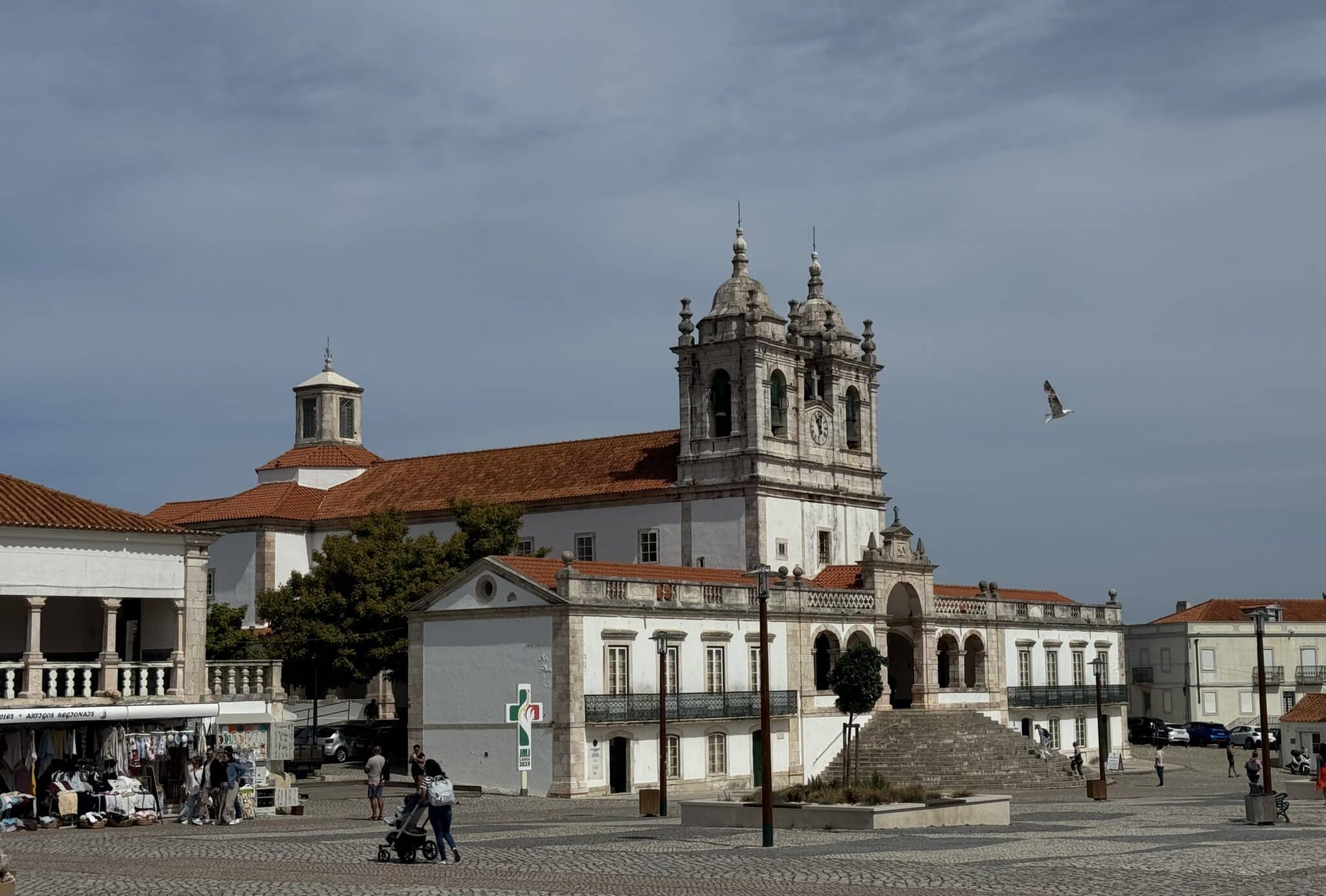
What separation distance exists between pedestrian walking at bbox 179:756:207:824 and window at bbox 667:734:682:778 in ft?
58.3

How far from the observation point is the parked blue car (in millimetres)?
80812

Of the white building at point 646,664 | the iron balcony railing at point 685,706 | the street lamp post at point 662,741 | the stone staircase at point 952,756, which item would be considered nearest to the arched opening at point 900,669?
the white building at point 646,664

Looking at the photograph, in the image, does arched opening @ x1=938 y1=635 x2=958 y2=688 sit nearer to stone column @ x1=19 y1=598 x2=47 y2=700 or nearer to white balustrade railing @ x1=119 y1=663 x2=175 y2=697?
white balustrade railing @ x1=119 y1=663 x2=175 y2=697

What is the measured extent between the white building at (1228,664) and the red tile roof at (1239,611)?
0.08 metres

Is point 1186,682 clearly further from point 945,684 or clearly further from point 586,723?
point 586,723

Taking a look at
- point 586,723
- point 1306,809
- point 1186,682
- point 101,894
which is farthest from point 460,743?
point 1186,682

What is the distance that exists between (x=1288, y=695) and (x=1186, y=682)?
4.75 m

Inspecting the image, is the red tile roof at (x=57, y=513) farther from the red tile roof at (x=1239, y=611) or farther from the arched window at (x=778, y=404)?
the red tile roof at (x=1239, y=611)

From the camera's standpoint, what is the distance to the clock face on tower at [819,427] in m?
61.9

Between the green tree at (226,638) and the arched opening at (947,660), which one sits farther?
the arched opening at (947,660)

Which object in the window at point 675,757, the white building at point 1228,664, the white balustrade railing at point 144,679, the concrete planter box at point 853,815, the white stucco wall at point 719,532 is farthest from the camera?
the white building at point 1228,664

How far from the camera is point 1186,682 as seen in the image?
288 feet

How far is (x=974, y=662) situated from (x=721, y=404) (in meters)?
12.3

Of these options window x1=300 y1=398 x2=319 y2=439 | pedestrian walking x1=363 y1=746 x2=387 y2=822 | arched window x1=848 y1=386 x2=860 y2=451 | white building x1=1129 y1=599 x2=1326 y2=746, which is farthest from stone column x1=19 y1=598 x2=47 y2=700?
white building x1=1129 y1=599 x2=1326 y2=746
